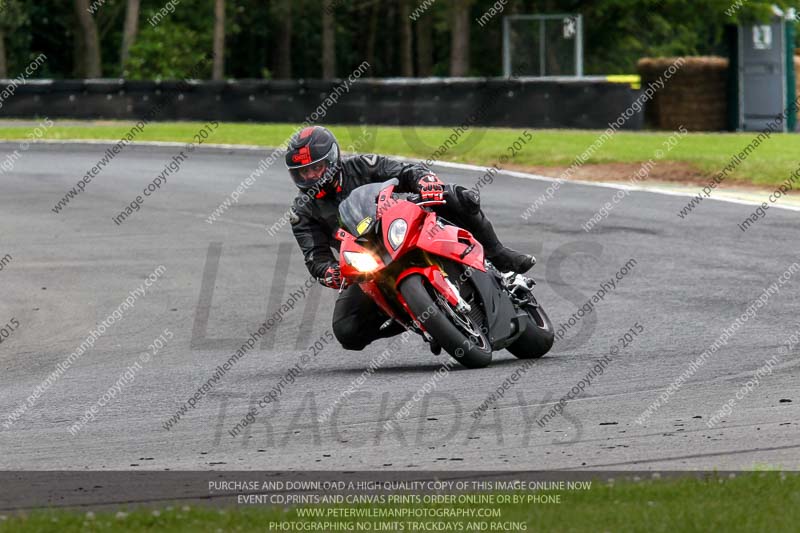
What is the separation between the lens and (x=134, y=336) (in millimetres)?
12180

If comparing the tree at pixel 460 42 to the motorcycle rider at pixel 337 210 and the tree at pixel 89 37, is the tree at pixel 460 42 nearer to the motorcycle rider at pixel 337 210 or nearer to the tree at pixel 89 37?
the tree at pixel 89 37

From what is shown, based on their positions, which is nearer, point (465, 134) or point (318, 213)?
point (318, 213)

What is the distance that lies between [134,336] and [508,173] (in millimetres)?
12599

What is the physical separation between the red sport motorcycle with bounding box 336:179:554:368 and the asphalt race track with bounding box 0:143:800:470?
0.95 feet

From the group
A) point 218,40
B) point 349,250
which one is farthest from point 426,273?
point 218,40

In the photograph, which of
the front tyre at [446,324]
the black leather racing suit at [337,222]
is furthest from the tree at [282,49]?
the front tyre at [446,324]

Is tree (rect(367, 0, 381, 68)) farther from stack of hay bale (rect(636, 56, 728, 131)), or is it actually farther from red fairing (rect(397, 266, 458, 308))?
red fairing (rect(397, 266, 458, 308))

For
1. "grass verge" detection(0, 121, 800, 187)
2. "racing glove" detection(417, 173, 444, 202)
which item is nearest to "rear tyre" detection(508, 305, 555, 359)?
"racing glove" detection(417, 173, 444, 202)

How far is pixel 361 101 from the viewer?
1284 inches

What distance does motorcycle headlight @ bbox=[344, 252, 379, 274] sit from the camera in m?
9.23

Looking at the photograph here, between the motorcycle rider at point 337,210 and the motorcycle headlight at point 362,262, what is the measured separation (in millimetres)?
401

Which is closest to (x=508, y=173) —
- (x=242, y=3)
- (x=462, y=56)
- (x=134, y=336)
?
(x=134, y=336)

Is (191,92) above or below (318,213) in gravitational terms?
below

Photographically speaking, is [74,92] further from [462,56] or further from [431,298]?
[431,298]
